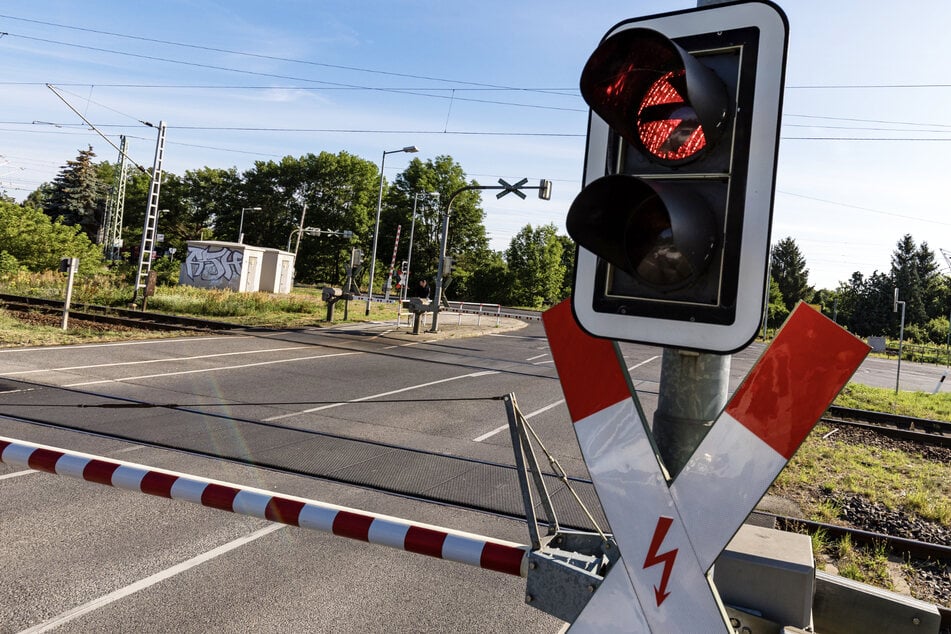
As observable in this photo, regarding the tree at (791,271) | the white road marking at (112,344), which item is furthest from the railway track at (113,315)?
the tree at (791,271)

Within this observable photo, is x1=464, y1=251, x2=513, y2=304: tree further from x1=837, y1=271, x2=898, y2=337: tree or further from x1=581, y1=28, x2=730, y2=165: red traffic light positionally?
x1=581, y1=28, x2=730, y2=165: red traffic light

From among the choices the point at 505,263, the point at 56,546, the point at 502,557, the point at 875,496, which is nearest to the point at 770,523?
the point at 875,496

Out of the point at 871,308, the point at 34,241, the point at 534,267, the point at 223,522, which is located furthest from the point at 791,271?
the point at 223,522

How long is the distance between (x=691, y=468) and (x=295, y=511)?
189 cm

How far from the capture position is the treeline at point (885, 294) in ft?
235

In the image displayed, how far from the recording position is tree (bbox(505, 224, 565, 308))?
68125mm

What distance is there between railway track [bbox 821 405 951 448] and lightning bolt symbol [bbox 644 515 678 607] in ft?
44.3

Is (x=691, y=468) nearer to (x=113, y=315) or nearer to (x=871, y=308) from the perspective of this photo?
(x=113, y=315)

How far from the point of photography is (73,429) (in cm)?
757

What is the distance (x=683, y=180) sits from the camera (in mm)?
1604

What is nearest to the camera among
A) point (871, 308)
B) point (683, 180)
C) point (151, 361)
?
point (683, 180)

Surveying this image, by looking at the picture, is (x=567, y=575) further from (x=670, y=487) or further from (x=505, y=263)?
(x=505, y=263)

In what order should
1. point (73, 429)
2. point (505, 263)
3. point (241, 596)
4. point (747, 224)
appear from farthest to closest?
point (505, 263)
point (73, 429)
point (241, 596)
point (747, 224)

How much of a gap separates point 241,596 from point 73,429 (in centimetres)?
456
